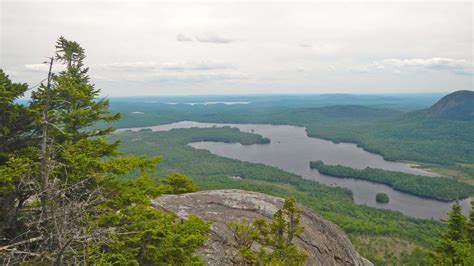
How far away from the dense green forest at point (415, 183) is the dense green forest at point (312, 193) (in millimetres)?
21964

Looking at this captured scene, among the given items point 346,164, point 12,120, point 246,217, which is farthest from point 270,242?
point 346,164

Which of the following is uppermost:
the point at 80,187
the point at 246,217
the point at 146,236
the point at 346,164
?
the point at 80,187

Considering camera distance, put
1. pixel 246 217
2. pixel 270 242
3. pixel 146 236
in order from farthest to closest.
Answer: pixel 246 217 → pixel 270 242 → pixel 146 236

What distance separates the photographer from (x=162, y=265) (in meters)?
9.44

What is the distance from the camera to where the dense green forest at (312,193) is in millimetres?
68375

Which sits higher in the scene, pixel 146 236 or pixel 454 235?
pixel 146 236

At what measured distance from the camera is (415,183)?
367ft

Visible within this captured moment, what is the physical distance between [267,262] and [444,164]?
172 m

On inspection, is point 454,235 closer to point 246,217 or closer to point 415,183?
point 246,217

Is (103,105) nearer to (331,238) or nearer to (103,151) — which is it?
(103,151)

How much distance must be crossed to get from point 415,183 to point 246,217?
115 meters

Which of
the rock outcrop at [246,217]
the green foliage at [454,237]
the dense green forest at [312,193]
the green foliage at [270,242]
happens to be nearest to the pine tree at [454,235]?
the green foliage at [454,237]

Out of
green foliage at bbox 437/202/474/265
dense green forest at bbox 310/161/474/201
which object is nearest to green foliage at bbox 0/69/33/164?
green foliage at bbox 437/202/474/265

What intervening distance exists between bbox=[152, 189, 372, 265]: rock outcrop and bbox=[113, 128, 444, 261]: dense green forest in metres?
5.34
